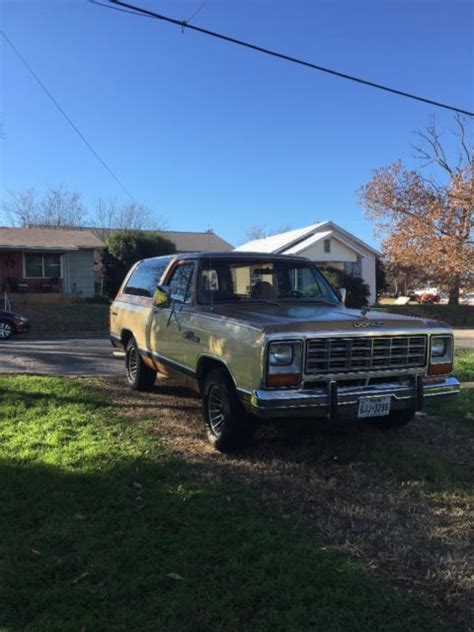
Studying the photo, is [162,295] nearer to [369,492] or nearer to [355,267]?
[369,492]

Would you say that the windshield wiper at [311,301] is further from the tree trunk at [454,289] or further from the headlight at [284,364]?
the tree trunk at [454,289]

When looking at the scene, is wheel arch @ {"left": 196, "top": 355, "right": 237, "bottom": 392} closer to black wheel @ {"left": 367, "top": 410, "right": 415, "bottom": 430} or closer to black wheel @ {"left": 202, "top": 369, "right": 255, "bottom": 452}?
black wheel @ {"left": 202, "top": 369, "right": 255, "bottom": 452}

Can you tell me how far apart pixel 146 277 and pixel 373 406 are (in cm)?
401

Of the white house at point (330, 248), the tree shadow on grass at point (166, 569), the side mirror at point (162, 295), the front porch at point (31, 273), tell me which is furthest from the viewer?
the white house at point (330, 248)

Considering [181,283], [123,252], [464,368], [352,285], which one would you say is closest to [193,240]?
[123,252]

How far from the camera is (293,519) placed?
3.97 metres

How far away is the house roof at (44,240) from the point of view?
27.8 metres

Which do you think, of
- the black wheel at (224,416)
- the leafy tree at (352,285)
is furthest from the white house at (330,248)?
the black wheel at (224,416)

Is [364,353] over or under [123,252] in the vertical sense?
under

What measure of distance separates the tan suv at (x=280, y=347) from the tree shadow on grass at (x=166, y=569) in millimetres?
942

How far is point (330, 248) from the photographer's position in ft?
128

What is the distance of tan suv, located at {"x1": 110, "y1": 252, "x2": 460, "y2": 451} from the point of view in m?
4.64

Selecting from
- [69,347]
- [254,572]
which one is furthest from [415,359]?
[69,347]

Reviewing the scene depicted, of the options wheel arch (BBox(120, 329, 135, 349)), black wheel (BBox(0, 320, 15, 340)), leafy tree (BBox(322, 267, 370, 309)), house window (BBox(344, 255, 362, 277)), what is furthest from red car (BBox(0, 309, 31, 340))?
house window (BBox(344, 255, 362, 277))
